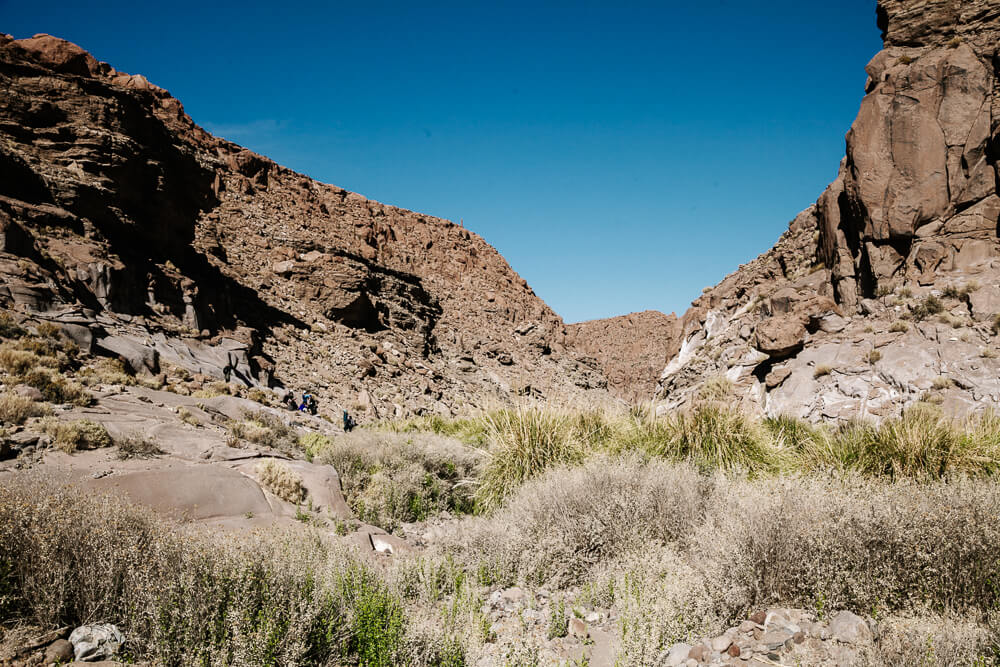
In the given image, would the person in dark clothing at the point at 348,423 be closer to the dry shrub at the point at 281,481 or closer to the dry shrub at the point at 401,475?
the dry shrub at the point at 401,475

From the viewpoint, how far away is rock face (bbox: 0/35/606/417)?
1684 cm

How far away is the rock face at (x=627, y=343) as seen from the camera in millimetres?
76125

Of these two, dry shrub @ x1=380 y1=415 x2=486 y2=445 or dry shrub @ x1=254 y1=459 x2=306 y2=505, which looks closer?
dry shrub @ x1=254 y1=459 x2=306 y2=505

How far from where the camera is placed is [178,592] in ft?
8.73

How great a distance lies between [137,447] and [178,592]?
17.3 feet

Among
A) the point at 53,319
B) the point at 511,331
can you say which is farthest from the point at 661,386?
the point at 511,331

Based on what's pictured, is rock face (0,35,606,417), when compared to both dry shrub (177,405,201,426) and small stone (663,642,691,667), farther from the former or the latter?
small stone (663,642,691,667)

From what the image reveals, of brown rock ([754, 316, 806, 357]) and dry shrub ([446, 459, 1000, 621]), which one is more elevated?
brown rock ([754, 316, 806, 357])

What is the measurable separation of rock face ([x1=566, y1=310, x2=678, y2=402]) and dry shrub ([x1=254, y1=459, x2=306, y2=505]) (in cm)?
6795

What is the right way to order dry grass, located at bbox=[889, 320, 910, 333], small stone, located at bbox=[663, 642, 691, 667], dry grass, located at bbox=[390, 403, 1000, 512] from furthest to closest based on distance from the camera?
dry grass, located at bbox=[889, 320, 910, 333], dry grass, located at bbox=[390, 403, 1000, 512], small stone, located at bbox=[663, 642, 691, 667]

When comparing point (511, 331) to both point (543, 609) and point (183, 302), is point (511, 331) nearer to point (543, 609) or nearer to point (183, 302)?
point (183, 302)

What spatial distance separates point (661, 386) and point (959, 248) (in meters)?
12.8

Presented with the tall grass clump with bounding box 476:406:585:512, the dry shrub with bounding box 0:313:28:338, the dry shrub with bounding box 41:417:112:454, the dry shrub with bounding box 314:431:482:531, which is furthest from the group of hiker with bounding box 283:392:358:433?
the tall grass clump with bounding box 476:406:585:512

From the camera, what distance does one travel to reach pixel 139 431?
24.6 ft
